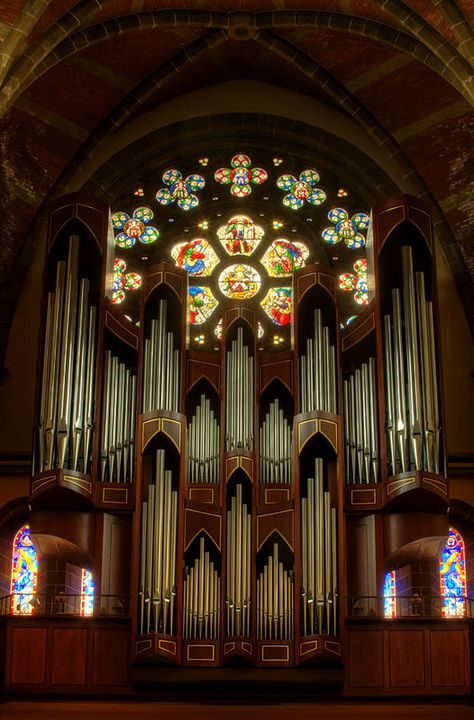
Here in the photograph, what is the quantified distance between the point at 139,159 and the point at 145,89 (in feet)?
3.73

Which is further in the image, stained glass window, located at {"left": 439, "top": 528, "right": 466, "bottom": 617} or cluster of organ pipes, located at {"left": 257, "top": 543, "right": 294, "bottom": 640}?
stained glass window, located at {"left": 439, "top": 528, "right": 466, "bottom": 617}

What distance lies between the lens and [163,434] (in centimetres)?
1708

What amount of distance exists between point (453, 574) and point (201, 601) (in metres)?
4.52

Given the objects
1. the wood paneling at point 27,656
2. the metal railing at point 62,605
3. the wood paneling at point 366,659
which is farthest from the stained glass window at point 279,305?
the wood paneling at point 27,656

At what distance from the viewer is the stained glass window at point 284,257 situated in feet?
71.7

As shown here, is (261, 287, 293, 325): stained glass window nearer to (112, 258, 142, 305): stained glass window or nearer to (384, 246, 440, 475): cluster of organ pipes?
(112, 258, 142, 305): stained glass window

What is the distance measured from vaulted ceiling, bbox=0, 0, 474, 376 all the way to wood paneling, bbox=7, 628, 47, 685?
5527 millimetres

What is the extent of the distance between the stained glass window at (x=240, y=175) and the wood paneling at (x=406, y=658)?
8.57 meters

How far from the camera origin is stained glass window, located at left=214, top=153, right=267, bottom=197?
887 inches

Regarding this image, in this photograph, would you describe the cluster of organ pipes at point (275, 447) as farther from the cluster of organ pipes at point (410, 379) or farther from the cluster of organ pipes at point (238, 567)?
the cluster of organ pipes at point (410, 379)

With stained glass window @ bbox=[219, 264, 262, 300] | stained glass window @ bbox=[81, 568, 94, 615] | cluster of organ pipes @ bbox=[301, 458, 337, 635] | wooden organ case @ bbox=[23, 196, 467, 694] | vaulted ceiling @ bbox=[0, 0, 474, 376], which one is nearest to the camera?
cluster of organ pipes @ bbox=[301, 458, 337, 635]

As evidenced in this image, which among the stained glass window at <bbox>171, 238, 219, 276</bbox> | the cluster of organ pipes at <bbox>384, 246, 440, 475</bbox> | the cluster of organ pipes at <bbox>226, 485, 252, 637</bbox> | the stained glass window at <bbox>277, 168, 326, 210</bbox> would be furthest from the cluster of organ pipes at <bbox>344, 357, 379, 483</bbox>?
the stained glass window at <bbox>277, 168, 326, 210</bbox>

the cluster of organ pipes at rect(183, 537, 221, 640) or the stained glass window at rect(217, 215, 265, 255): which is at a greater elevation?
the stained glass window at rect(217, 215, 265, 255)

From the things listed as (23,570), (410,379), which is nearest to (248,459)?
(410,379)
